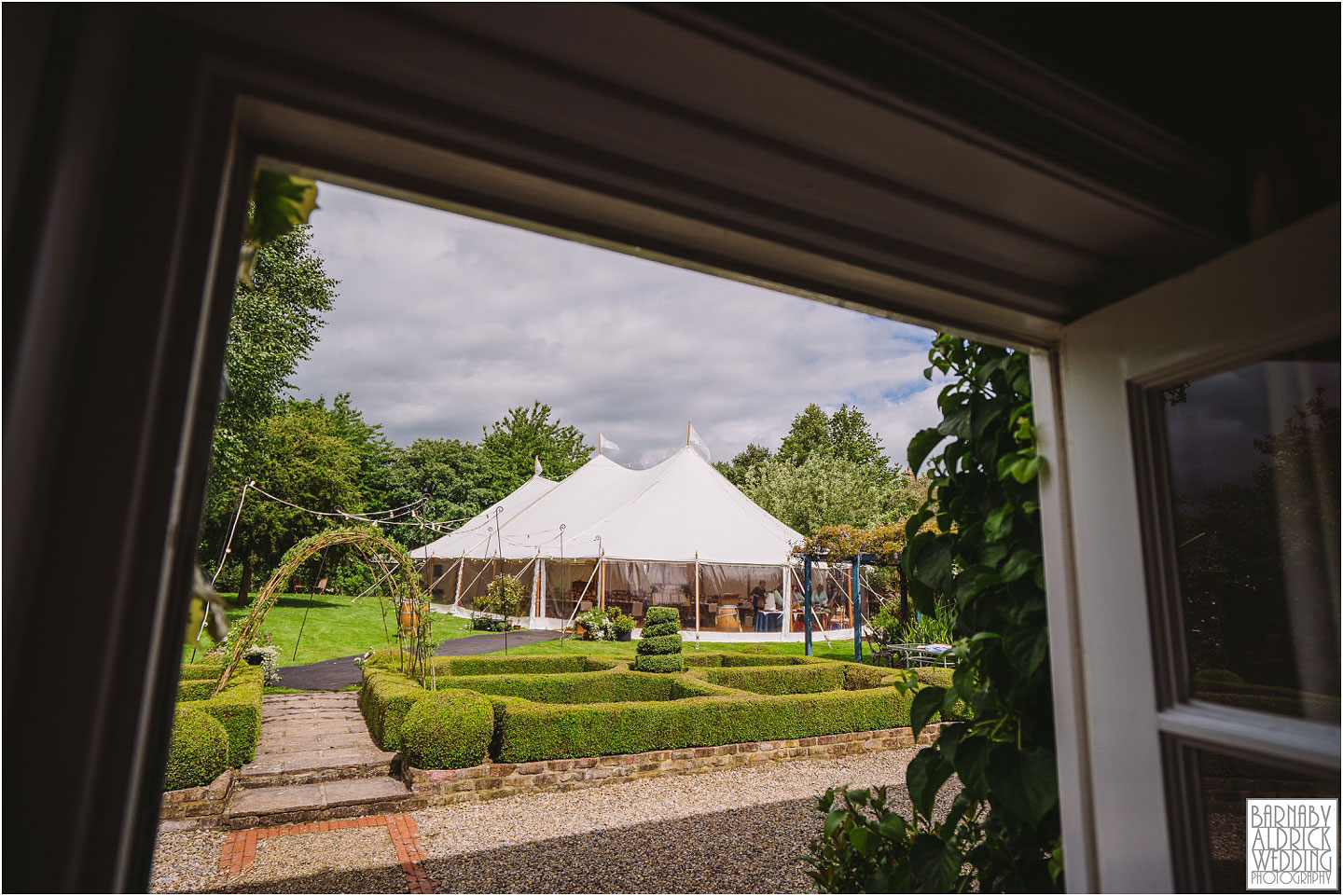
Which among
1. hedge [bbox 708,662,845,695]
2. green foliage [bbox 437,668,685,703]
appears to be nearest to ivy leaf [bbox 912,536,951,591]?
green foliage [bbox 437,668,685,703]

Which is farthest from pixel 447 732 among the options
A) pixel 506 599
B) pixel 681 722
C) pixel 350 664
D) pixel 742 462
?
pixel 742 462

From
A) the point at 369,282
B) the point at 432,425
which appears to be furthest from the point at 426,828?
the point at 432,425

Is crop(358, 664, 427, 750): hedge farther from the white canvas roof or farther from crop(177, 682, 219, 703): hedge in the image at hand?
the white canvas roof

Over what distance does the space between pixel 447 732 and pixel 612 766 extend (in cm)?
153

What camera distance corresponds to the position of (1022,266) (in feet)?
4.00

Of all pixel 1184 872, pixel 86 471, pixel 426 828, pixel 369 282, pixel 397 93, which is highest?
pixel 369 282

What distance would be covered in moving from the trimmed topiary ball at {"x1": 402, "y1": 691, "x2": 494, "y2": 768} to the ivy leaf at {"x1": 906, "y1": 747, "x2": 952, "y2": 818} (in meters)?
4.66

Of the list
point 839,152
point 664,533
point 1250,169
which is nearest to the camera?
point 839,152

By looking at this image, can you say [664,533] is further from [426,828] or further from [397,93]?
[397,93]

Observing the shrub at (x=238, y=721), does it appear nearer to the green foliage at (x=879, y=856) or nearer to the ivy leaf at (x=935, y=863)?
the green foliage at (x=879, y=856)

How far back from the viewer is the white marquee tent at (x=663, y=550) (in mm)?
15945

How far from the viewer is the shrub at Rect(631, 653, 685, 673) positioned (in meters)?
8.92

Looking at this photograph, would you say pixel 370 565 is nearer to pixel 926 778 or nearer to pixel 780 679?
pixel 780 679

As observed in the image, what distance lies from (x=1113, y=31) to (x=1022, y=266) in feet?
1.19
